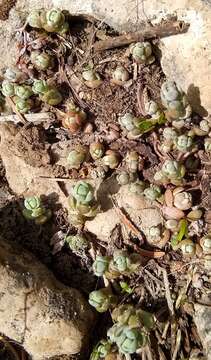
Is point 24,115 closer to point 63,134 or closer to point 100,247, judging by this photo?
point 63,134

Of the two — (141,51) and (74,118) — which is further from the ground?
(141,51)

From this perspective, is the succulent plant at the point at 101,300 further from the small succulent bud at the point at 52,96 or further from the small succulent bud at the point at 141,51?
the small succulent bud at the point at 141,51

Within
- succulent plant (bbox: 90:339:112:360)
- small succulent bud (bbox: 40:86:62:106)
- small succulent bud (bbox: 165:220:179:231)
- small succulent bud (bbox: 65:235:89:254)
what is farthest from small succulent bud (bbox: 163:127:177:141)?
succulent plant (bbox: 90:339:112:360)

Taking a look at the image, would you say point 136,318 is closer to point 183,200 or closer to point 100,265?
point 100,265

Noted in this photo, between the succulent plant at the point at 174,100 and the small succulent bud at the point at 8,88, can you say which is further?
the small succulent bud at the point at 8,88

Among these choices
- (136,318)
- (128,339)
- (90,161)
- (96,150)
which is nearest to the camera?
(128,339)

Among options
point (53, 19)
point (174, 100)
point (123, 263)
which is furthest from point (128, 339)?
point (53, 19)

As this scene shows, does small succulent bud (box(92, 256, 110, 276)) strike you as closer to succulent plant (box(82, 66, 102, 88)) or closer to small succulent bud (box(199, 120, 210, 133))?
small succulent bud (box(199, 120, 210, 133))

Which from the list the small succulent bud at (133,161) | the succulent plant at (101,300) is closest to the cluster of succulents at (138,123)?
the small succulent bud at (133,161)
